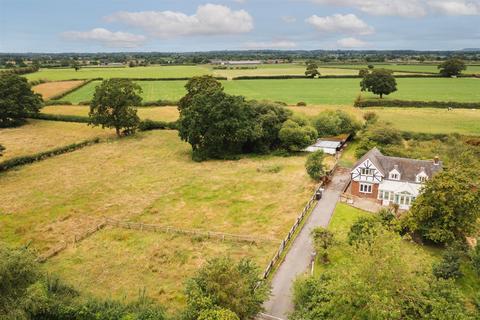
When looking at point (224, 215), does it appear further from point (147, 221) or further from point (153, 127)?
point (153, 127)

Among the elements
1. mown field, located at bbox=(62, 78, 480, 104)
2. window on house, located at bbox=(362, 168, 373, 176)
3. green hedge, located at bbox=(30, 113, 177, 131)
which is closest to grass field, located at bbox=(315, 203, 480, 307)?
window on house, located at bbox=(362, 168, 373, 176)

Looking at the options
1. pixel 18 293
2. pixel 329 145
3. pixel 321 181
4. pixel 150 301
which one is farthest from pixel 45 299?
pixel 329 145

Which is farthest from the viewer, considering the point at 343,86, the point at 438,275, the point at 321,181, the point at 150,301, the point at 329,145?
the point at 343,86

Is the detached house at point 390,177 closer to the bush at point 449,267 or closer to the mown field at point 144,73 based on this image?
the bush at point 449,267

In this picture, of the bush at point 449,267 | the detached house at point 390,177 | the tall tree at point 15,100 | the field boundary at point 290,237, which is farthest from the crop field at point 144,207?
the tall tree at point 15,100

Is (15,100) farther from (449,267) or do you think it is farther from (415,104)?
(415,104)

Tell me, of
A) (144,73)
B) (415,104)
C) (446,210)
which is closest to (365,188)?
(446,210)

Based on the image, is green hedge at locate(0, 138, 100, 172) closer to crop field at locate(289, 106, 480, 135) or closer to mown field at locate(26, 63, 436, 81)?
crop field at locate(289, 106, 480, 135)
